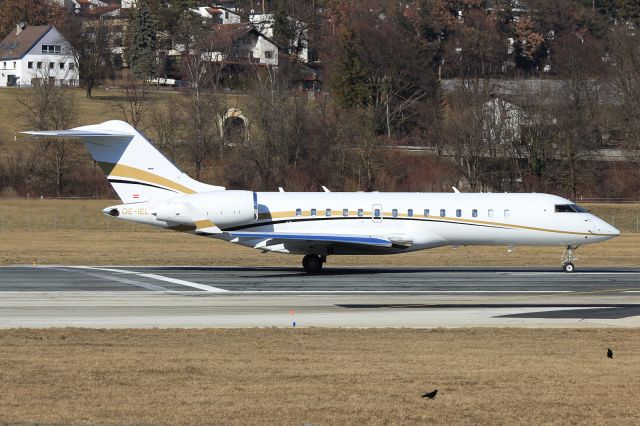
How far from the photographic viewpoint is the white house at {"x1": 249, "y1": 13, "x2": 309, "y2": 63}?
125500 mm

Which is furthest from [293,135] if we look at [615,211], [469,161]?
[615,211]

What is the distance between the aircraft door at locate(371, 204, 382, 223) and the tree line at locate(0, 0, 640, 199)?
108 feet

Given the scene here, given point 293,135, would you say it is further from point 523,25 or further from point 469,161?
point 523,25

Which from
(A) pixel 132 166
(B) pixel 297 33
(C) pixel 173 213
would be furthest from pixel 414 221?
(B) pixel 297 33

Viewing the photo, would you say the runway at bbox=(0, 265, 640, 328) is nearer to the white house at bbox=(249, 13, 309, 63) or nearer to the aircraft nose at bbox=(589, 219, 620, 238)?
the aircraft nose at bbox=(589, 219, 620, 238)

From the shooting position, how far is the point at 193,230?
119ft

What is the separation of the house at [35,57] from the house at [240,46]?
16.2 m

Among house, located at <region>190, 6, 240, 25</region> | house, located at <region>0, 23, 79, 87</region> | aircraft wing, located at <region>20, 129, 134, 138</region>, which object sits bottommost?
aircraft wing, located at <region>20, 129, 134, 138</region>

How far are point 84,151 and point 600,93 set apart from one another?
40066 millimetres

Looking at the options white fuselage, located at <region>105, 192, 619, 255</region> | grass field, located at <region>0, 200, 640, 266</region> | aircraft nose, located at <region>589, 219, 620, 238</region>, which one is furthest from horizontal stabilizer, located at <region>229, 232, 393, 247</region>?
aircraft nose, located at <region>589, 219, 620, 238</region>

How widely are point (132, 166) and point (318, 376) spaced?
69.4 feet

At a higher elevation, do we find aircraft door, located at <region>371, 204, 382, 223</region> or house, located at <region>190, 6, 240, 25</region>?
house, located at <region>190, 6, 240, 25</region>

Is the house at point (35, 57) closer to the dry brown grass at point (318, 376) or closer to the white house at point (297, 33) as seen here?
the white house at point (297, 33)

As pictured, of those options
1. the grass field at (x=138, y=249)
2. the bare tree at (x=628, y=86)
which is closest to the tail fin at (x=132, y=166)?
the grass field at (x=138, y=249)
